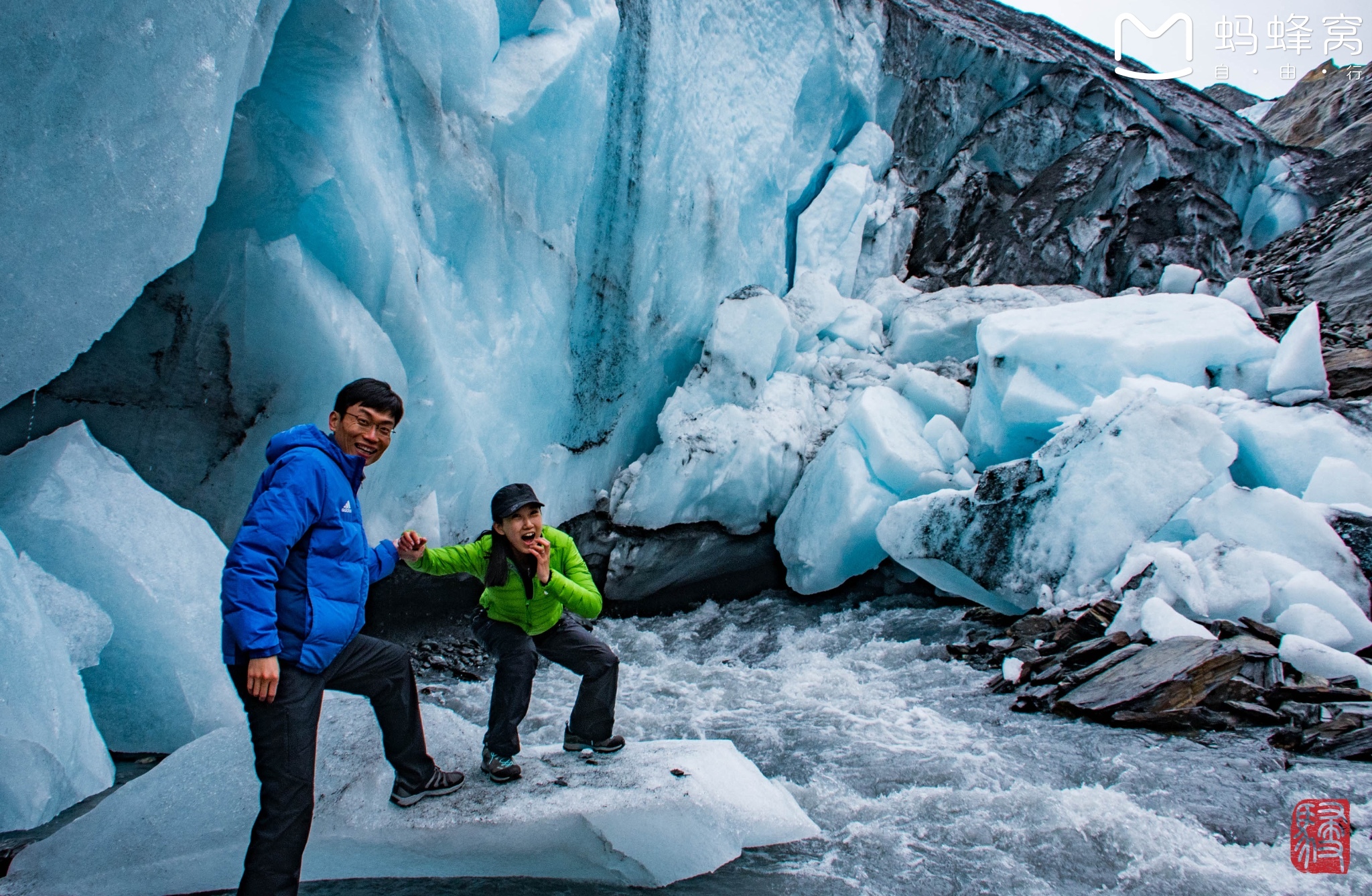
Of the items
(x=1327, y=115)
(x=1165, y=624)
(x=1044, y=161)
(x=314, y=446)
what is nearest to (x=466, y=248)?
(x=314, y=446)

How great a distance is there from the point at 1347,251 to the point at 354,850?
12235mm

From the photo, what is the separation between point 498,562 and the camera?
234cm

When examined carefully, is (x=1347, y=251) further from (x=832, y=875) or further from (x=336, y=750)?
(x=336, y=750)

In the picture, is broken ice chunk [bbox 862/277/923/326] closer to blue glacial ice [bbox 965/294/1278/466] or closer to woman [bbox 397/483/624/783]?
blue glacial ice [bbox 965/294/1278/466]

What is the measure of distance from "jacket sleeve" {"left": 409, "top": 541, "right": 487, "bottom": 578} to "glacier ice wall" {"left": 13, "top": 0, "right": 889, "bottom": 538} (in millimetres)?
2030

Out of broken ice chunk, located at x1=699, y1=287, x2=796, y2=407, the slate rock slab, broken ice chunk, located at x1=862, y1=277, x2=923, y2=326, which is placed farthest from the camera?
broken ice chunk, located at x1=862, y1=277, x2=923, y2=326

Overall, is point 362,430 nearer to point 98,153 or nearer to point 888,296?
point 98,153

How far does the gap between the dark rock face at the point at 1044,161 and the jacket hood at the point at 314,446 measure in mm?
9349

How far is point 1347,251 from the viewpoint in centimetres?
952

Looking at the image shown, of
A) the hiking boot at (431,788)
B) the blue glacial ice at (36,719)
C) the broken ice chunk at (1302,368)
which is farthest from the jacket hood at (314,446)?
the broken ice chunk at (1302,368)

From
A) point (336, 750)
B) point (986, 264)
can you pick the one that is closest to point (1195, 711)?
point (336, 750)

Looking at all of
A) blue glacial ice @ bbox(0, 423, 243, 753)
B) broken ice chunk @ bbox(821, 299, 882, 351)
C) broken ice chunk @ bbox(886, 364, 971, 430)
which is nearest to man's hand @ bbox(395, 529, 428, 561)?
blue glacial ice @ bbox(0, 423, 243, 753)

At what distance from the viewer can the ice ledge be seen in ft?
6.65

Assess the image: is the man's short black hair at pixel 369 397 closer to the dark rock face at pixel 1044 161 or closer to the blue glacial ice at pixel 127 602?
the blue glacial ice at pixel 127 602
